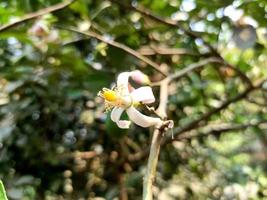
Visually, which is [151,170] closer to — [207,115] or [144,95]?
[144,95]

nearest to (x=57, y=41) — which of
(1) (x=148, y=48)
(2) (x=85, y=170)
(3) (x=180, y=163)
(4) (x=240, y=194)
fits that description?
(1) (x=148, y=48)

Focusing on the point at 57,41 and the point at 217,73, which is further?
the point at 217,73

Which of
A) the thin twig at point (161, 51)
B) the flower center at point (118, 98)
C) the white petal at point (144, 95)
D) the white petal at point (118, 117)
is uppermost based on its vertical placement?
the white petal at point (144, 95)

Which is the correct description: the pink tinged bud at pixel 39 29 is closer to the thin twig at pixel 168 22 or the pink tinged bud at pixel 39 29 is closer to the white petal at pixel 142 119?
the thin twig at pixel 168 22

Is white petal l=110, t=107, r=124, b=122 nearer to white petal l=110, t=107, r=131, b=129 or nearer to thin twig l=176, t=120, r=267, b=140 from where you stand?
white petal l=110, t=107, r=131, b=129

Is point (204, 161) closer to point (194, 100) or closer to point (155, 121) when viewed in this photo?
point (194, 100)

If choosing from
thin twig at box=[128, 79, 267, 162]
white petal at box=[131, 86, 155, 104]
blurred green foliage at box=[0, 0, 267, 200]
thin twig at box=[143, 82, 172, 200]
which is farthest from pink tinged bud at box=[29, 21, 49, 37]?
thin twig at box=[143, 82, 172, 200]

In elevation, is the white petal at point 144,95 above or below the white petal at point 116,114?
above

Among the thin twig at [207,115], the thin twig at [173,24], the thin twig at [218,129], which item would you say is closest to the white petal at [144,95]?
the thin twig at [173,24]
